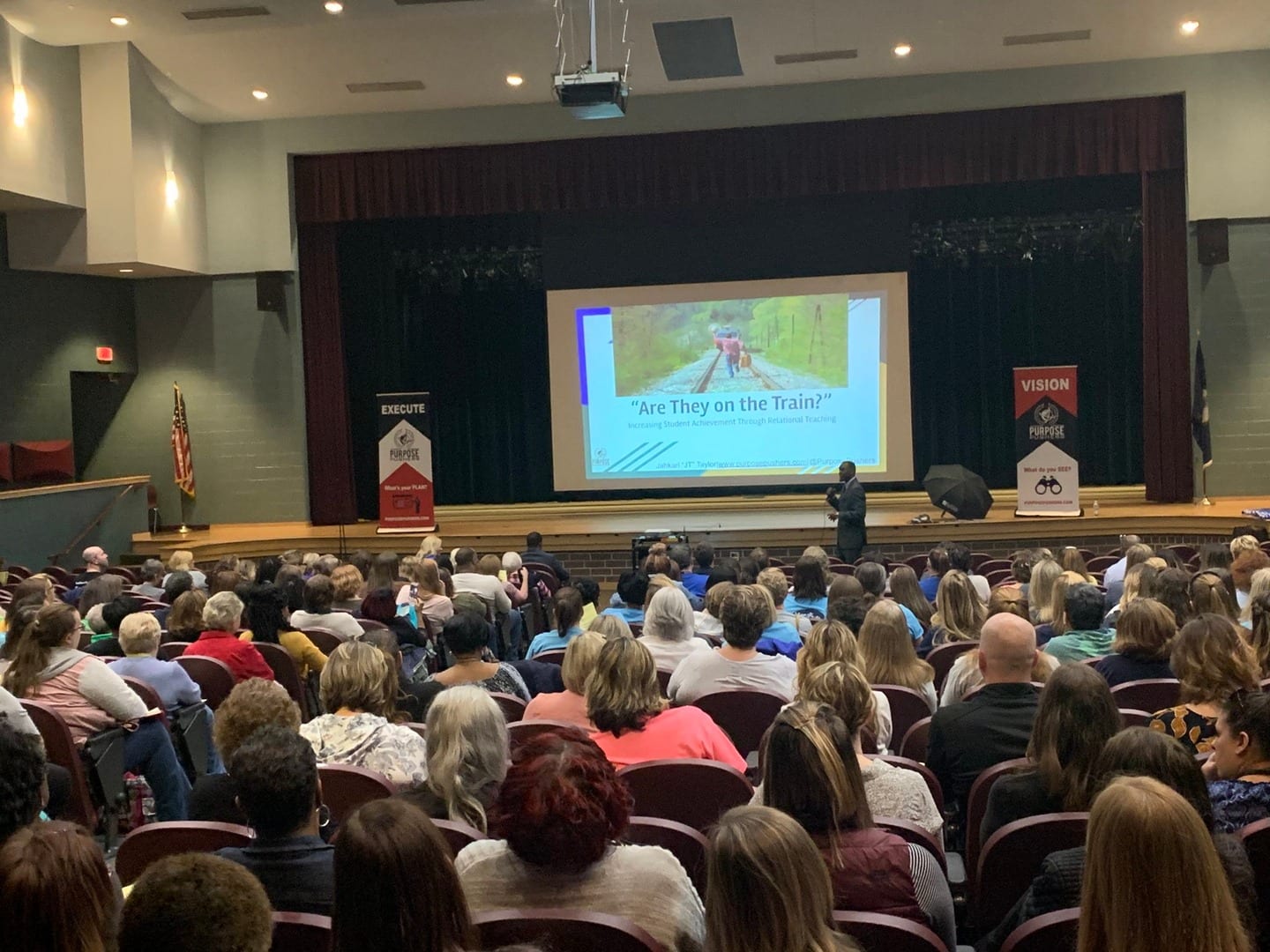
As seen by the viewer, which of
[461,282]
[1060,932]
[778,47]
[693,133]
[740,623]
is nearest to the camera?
[1060,932]

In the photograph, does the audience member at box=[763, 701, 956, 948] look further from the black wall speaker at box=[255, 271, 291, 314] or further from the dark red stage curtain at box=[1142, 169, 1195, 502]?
the black wall speaker at box=[255, 271, 291, 314]

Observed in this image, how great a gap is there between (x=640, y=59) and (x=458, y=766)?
10.7 meters

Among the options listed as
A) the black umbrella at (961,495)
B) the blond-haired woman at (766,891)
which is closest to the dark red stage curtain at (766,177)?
the black umbrella at (961,495)

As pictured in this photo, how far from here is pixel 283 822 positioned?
2604 mm

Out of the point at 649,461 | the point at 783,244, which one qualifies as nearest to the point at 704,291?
the point at 783,244

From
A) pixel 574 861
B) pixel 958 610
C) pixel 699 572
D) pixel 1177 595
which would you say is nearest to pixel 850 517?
pixel 699 572

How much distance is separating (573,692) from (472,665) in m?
0.60

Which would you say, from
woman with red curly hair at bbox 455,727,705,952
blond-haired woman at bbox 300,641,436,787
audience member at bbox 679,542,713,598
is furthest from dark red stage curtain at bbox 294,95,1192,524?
woman with red curly hair at bbox 455,727,705,952

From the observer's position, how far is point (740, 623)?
471cm

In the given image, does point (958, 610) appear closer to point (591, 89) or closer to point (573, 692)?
point (573, 692)

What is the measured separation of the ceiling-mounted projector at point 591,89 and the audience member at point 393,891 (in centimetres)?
751

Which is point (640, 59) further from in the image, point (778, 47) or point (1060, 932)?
point (1060, 932)

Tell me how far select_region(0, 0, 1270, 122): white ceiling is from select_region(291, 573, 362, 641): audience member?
6.92 meters

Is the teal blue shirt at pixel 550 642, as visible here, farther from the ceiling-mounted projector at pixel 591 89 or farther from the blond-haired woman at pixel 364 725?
the ceiling-mounted projector at pixel 591 89
